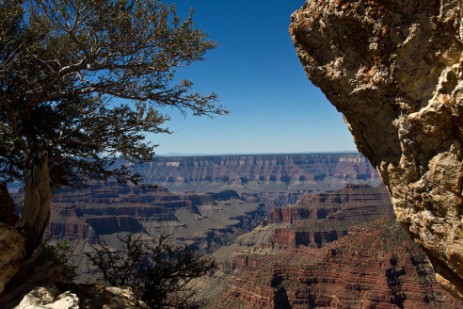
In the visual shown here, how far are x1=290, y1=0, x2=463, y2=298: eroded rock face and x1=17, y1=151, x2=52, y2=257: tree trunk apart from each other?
751cm

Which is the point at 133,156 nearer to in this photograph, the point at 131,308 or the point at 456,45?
the point at 131,308

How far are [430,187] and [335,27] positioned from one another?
3.33 metres

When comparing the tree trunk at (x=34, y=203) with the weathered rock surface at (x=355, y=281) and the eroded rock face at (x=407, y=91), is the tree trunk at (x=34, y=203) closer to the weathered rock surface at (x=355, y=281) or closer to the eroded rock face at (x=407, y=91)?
the eroded rock face at (x=407, y=91)

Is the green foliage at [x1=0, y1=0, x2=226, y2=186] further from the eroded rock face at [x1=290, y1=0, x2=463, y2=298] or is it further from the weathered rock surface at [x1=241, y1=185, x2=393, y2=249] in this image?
the weathered rock surface at [x1=241, y1=185, x2=393, y2=249]

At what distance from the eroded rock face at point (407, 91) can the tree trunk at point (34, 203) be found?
751 centimetres

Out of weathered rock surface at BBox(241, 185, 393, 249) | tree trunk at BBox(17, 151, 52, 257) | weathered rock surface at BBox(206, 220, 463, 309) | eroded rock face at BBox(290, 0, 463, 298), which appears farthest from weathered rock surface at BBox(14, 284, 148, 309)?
weathered rock surface at BBox(241, 185, 393, 249)

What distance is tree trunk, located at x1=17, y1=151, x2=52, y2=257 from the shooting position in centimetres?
1000

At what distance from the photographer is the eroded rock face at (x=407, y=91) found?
19.3 ft

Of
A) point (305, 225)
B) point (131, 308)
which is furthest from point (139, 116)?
point (305, 225)

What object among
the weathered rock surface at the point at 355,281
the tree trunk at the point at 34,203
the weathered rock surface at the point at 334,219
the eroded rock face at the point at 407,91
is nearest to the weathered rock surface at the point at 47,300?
the tree trunk at the point at 34,203

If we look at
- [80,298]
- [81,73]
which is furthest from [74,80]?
[80,298]

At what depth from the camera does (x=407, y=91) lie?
6.38 metres

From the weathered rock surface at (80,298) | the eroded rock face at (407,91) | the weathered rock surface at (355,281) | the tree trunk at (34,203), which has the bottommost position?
the weathered rock surface at (355,281)

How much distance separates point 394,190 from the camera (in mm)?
7414
